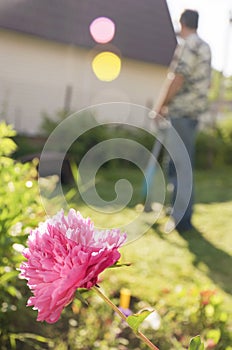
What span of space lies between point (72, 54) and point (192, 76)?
899 cm

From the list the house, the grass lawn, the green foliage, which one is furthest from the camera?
the house

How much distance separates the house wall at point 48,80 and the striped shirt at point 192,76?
701cm

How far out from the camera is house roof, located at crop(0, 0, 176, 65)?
12.9m

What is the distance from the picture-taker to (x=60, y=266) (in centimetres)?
70

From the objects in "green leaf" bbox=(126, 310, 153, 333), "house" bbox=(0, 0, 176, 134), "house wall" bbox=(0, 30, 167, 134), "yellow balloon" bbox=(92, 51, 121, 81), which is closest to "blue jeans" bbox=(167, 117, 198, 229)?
"green leaf" bbox=(126, 310, 153, 333)

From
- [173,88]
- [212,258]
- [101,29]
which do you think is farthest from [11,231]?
[101,29]

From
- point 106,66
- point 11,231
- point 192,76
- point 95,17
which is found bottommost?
point 106,66

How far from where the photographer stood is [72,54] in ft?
43.8

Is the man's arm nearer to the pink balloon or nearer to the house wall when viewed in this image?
the house wall

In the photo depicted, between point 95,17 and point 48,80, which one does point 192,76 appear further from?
point 95,17

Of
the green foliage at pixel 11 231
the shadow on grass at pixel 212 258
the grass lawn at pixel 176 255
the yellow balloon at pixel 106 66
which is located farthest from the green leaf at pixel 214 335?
the yellow balloon at pixel 106 66

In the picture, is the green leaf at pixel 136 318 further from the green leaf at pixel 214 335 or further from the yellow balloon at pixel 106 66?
the yellow balloon at pixel 106 66

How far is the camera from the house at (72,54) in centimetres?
1242

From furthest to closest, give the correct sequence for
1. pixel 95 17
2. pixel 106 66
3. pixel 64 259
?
pixel 106 66 → pixel 95 17 → pixel 64 259
